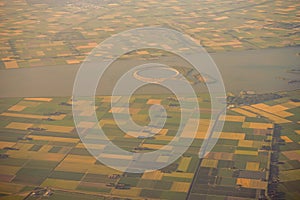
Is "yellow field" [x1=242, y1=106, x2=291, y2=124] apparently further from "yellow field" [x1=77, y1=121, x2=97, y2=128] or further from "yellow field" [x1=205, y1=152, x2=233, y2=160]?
"yellow field" [x1=77, y1=121, x2=97, y2=128]

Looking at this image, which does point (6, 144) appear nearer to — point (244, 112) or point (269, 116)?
point (244, 112)

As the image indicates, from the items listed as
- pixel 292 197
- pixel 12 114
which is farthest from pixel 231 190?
pixel 12 114

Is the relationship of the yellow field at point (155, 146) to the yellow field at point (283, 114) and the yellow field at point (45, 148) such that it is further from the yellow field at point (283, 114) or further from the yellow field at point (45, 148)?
the yellow field at point (283, 114)

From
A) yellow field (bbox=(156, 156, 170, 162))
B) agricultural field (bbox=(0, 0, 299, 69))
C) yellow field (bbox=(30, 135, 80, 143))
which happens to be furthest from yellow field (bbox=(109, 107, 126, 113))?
agricultural field (bbox=(0, 0, 299, 69))

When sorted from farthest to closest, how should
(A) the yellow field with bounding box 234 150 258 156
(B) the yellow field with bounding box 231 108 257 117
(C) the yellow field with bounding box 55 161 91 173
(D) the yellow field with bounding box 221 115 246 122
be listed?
(B) the yellow field with bounding box 231 108 257 117 → (D) the yellow field with bounding box 221 115 246 122 → (A) the yellow field with bounding box 234 150 258 156 → (C) the yellow field with bounding box 55 161 91 173

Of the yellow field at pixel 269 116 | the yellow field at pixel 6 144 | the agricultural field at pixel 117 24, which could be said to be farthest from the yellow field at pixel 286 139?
the agricultural field at pixel 117 24

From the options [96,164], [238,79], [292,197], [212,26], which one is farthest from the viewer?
[212,26]

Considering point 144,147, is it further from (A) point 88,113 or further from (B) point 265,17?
(B) point 265,17
